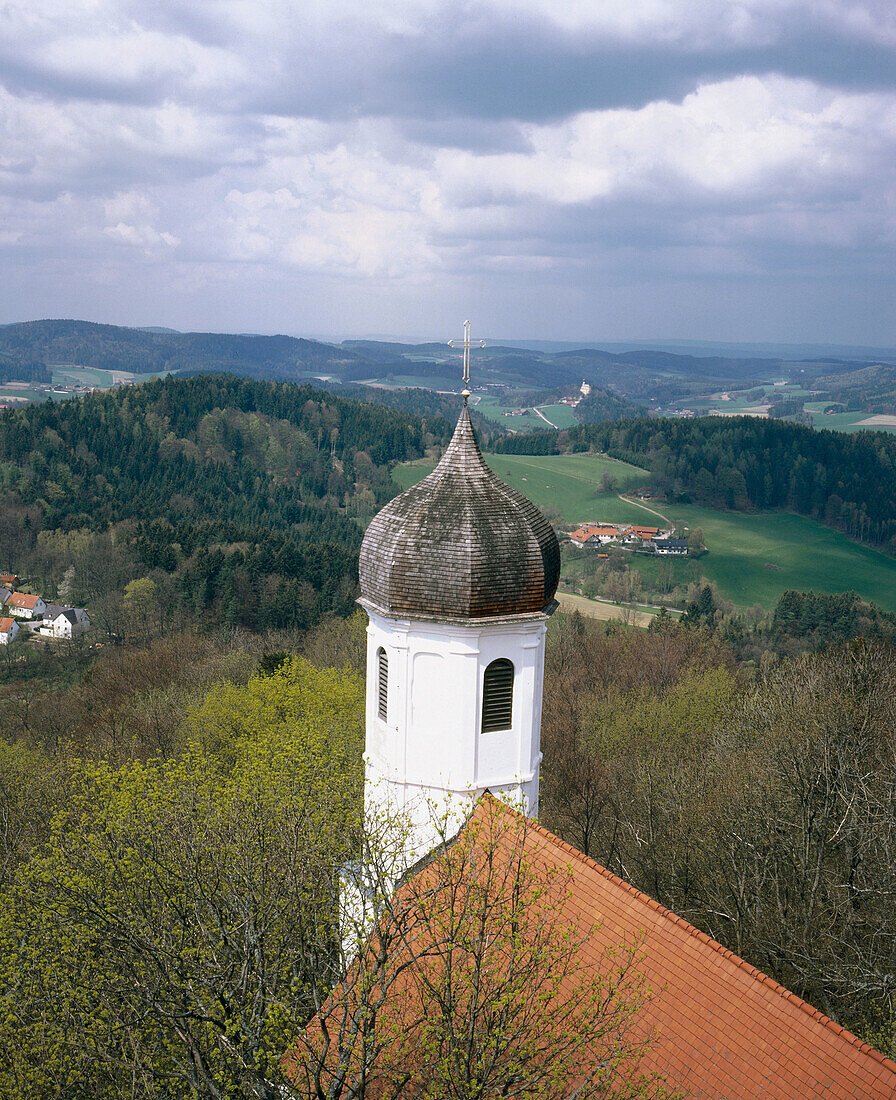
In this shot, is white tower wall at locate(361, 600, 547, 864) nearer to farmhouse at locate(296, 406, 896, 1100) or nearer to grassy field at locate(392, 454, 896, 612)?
farmhouse at locate(296, 406, 896, 1100)

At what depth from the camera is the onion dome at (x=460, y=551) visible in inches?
635

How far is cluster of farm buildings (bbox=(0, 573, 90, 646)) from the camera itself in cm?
8538

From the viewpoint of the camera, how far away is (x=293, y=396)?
601ft

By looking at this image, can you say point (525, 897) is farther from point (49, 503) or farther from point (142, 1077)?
point (49, 503)

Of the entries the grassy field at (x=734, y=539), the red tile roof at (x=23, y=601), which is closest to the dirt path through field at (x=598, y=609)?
the grassy field at (x=734, y=539)

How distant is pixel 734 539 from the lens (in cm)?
12675

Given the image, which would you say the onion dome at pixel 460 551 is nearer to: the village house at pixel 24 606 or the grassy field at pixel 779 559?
the village house at pixel 24 606

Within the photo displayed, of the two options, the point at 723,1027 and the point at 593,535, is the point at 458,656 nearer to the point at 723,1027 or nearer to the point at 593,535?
the point at 723,1027

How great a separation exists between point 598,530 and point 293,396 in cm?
8186

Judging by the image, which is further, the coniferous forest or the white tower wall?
the white tower wall

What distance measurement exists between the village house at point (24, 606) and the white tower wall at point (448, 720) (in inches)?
3218

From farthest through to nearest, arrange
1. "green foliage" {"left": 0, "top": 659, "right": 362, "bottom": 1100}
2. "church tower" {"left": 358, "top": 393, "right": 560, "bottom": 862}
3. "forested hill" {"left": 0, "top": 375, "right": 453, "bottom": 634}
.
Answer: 1. "forested hill" {"left": 0, "top": 375, "right": 453, "bottom": 634}
2. "church tower" {"left": 358, "top": 393, "right": 560, "bottom": 862}
3. "green foliage" {"left": 0, "top": 659, "right": 362, "bottom": 1100}

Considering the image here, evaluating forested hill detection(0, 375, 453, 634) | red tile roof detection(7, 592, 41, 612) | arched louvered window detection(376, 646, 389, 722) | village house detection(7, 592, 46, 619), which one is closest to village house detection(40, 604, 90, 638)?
village house detection(7, 592, 46, 619)

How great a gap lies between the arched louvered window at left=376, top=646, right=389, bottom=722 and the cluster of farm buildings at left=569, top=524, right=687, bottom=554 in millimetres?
100919
